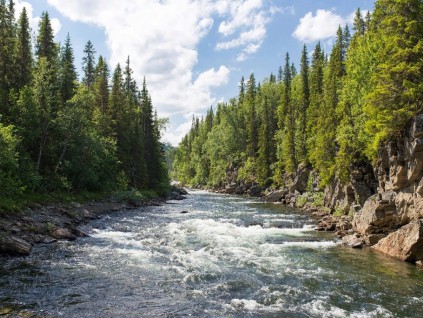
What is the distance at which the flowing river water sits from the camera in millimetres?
12594

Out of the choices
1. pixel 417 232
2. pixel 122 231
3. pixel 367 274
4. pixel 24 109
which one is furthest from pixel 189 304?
pixel 24 109

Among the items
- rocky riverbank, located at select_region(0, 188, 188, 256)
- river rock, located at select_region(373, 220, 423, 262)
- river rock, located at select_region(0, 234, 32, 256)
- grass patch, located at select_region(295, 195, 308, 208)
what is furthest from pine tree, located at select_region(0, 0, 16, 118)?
grass patch, located at select_region(295, 195, 308, 208)

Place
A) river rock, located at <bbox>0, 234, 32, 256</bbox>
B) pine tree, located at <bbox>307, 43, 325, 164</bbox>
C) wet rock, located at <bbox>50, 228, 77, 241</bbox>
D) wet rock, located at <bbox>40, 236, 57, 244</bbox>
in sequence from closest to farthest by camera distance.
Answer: river rock, located at <bbox>0, 234, 32, 256</bbox>
wet rock, located at <bbox>40, 236, 57, 244</bbox>
wet rock, located at <bbox>50, 228, 77, 241</bbox>
pine tree, located at <bbox>307, 43, 325, 164</bbox>

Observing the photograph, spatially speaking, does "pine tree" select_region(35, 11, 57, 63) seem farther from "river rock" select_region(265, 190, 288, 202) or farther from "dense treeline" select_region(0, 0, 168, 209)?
"river rock" select_region(265, 190, 288, 202)

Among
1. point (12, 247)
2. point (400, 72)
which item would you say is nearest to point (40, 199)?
point (12, 247)

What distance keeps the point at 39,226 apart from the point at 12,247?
5.46 m

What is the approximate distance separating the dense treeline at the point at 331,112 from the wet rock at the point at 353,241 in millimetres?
7891

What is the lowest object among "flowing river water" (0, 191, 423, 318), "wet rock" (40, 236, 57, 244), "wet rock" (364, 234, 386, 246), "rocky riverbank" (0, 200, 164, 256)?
"flowing river water" (0, 191, 423, 318)

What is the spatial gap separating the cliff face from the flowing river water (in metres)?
1.66

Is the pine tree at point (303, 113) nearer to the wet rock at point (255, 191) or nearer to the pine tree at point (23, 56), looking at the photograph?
the wet rock at point (255, 191)

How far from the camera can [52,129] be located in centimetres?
3975

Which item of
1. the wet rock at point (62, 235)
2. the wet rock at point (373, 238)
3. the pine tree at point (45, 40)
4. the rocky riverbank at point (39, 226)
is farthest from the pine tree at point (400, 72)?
the pine tree at point (45, 40)

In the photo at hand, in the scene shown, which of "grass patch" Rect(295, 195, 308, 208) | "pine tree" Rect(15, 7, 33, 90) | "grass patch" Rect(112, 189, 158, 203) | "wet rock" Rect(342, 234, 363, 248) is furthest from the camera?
"grass patch" Rect(295, 195, 308, 208)

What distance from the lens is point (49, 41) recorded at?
57906 millimetres
